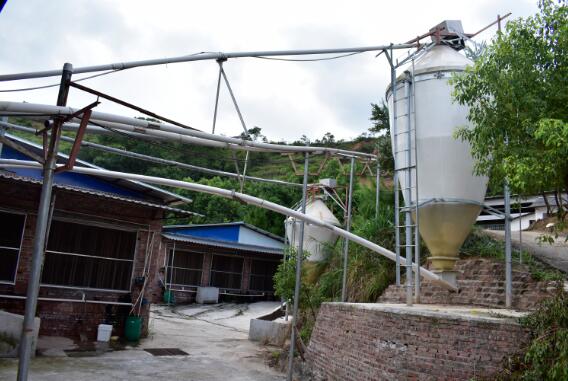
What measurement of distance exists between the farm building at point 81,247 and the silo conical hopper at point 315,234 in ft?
16.9

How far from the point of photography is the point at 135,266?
15.0m

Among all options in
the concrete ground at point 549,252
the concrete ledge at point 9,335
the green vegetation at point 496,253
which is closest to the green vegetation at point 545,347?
the green vegetation at point 496,253

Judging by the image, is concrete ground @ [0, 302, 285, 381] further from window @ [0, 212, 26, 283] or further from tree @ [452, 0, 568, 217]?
tree @ [452, 0, 568, 217]

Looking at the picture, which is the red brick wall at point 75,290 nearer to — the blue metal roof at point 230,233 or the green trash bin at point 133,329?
the green trash bin at point 133,329

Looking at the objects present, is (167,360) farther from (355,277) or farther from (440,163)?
(440,163)

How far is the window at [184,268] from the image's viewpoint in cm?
2539

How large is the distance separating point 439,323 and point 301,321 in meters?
7.70

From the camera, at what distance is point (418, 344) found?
7.35 metres

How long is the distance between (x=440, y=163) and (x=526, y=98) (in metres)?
3.52

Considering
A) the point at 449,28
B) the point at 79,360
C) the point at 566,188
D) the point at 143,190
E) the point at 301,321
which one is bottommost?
the point at 79,360

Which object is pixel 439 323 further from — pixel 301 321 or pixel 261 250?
pixel 261 250

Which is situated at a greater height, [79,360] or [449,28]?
[449,28]

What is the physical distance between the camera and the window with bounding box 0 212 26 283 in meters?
12.9

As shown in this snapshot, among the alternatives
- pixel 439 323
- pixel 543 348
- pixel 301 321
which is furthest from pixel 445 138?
pixel 301 321
